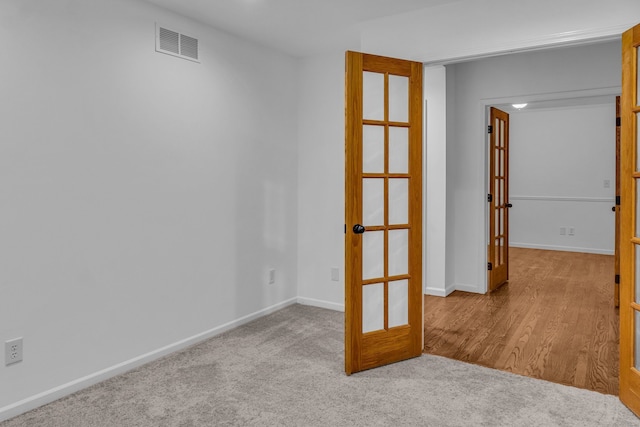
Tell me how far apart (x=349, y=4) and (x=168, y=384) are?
2.65 m

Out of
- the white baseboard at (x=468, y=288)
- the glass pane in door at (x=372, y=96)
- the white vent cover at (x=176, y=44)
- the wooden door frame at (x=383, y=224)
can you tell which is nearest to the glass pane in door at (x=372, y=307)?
the wooden door frame at (x=383, y=224)

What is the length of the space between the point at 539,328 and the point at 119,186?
3.37m

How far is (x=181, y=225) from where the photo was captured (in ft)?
10.3

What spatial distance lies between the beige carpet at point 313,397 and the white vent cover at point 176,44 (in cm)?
208

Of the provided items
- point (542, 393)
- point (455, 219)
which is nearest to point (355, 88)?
point (542, 393)

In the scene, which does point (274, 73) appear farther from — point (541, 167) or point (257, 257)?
point (541, 167)

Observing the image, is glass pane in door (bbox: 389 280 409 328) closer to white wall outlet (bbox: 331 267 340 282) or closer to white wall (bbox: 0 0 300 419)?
white wall outlet (bbox: 331 267 340 282)

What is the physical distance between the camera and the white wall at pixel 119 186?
226 centimetres

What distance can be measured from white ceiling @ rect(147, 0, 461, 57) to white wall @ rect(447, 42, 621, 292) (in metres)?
1.73

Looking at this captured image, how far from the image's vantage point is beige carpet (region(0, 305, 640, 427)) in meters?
2.19

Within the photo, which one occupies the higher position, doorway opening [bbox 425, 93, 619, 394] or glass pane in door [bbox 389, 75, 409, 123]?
glass pane in door [bbox 389, 75, 409, 123]

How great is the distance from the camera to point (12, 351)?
223cm

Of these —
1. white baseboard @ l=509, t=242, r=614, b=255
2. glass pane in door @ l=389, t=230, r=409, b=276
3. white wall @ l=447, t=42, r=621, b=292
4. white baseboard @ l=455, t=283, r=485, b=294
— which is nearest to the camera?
glass pane in door @ l=389, t=230, r=409, b=276

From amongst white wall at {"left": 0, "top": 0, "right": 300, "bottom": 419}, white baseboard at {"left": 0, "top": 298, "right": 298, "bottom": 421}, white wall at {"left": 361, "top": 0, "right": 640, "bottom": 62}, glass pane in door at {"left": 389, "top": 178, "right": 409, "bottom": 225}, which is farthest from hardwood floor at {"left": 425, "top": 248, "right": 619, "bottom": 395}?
white wall at {"left": 361, "top": 0, "right": 640, "bottom": 62}
